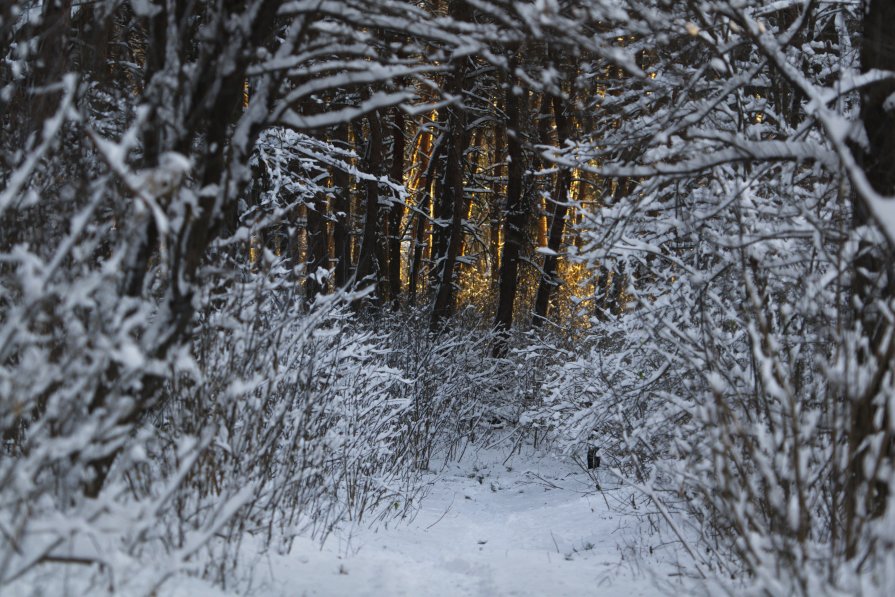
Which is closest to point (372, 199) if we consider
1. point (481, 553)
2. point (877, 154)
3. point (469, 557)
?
point (481, 553)

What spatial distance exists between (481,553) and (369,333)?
2.57 meters

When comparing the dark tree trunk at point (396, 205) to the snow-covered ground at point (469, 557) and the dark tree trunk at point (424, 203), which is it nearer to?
the dark tree trunk at point (424, 203)

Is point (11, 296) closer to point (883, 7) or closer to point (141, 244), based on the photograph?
point (141, 244)

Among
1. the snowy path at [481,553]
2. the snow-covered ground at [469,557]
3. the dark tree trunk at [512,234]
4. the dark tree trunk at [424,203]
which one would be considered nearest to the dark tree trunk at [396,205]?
the dark tree trunk at [424,203]

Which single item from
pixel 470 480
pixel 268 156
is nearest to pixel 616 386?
pixel 470 480

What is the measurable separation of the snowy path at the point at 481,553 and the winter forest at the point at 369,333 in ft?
0.12

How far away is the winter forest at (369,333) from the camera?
84.2 inches

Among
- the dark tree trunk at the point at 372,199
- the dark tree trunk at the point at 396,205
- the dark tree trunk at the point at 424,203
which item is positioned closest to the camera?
the dark tree trunk at the point at 372,199

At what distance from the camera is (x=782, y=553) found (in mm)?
2311

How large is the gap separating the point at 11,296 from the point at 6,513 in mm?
1221

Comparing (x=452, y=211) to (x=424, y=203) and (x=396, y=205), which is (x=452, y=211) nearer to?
(x=396, y=205)

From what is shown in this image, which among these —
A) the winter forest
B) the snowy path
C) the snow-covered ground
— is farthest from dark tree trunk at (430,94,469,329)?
the winter forest

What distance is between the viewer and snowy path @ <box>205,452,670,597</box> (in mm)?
3994

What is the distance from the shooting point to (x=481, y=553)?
221 inches
